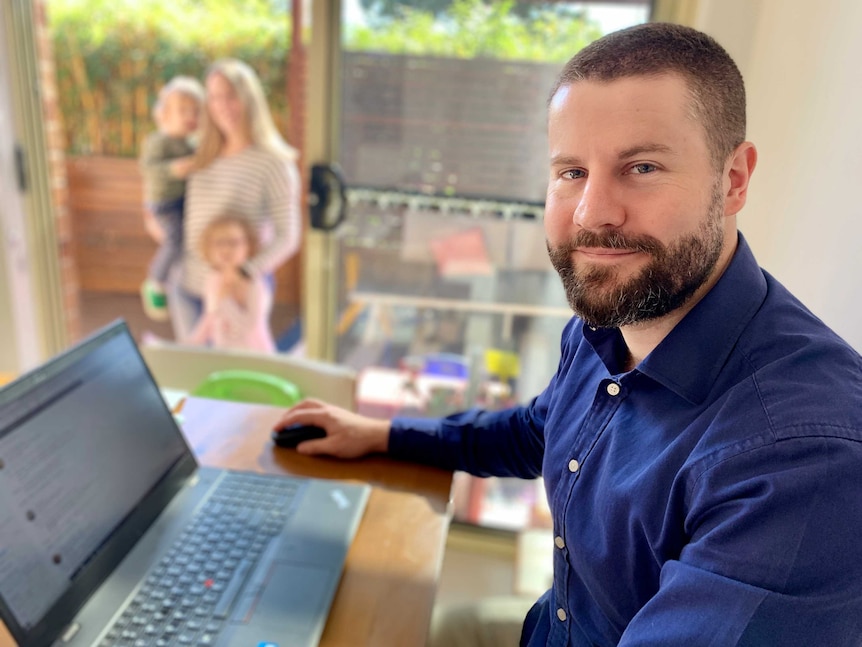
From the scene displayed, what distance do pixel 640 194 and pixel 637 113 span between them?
0.28 feet

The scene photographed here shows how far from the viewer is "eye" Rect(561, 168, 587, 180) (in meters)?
0.80

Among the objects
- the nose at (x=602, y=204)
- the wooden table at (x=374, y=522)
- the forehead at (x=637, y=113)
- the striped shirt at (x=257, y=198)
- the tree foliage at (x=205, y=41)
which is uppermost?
the tree foliage at (x=205, y=41)

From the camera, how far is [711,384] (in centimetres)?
73

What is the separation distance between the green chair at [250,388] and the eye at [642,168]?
3.95ft

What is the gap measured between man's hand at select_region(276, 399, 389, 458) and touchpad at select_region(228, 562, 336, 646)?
0.29 m

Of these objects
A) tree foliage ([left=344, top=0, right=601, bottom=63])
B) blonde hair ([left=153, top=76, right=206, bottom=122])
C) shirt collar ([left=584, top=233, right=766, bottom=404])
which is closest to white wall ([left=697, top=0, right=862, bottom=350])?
shirt collar ([left=584, top=233, right=766, bottom=404])

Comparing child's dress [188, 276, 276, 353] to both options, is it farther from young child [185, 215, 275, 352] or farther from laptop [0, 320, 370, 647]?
laptop [0, 320, 370, 647]

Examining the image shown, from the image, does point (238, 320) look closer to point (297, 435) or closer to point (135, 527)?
point (297, 435)

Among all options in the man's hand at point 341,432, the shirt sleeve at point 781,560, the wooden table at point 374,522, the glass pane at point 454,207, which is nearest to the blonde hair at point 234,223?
the glass pane at point 454,207

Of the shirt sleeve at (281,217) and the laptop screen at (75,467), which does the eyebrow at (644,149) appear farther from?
the shirt sleeve at (281,217)

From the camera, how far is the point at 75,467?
0.87m

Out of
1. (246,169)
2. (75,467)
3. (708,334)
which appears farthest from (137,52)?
(708,334)

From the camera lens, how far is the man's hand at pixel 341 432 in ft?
3.87

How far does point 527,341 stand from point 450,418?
1090mm
